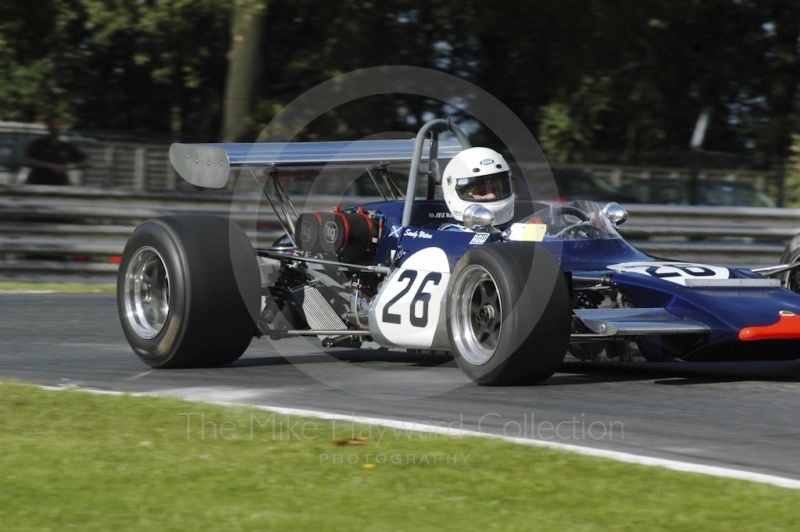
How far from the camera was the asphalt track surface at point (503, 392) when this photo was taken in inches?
203

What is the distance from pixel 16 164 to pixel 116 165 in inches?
44.9

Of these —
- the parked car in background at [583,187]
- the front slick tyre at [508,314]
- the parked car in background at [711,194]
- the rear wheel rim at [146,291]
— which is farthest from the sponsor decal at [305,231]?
the parked car in background at [711,194]

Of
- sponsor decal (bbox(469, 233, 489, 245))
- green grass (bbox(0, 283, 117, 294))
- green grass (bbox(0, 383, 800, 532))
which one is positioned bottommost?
green grass (bbox(0, 383, 800, 532))

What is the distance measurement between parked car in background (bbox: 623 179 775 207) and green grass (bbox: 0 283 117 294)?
7.28 metres

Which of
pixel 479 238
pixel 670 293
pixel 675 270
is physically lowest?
pixel 670 293

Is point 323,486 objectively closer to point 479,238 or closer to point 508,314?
point 508,314

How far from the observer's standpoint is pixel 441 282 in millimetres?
7004

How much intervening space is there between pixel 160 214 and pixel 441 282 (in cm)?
744

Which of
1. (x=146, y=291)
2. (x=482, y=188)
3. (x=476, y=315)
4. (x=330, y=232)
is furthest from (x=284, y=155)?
(x=476, y=315)

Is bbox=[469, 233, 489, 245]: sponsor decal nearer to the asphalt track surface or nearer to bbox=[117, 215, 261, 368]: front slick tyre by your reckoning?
the asphalt track surface

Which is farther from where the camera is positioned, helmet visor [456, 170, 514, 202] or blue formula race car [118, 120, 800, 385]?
helmet visor [456, 170, 514, 202]

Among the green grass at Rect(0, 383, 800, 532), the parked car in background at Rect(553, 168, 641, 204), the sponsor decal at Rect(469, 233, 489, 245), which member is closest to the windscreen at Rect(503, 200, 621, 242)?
the sponsor decal at Rect(469, 233, 489, 245)

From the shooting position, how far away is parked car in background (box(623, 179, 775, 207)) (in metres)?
16.1

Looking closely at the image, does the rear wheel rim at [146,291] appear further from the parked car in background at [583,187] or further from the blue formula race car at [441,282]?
the parked car in background at [583,187]
